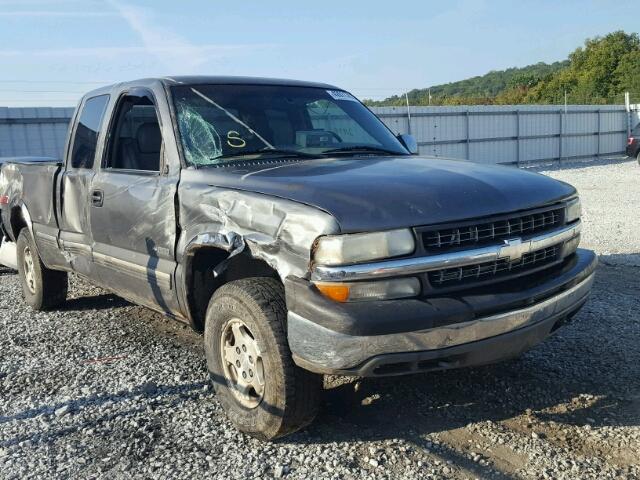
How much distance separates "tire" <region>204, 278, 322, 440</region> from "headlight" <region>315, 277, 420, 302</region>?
384 millimetres

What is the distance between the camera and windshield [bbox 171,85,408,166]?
396cm

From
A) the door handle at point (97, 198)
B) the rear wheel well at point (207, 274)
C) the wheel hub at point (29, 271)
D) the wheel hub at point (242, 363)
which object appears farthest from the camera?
the wheel hub at point (29, 271)

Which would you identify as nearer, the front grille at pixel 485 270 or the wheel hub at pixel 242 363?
the front grille at pixel 485 270

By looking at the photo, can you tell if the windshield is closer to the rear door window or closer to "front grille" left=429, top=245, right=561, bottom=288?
the rear door window

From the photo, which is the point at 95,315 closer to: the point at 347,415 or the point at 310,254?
the point at 347,415

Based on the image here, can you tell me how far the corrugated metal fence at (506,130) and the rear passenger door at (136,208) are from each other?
1158 cm

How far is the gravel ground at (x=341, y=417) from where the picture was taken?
308 centimetres

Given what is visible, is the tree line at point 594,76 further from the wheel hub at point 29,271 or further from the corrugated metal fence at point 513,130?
the wheel hub at point 29,271

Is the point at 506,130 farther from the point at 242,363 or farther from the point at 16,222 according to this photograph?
the point at 242,363

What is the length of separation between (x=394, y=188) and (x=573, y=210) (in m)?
1.26

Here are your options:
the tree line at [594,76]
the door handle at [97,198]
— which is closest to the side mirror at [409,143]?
the door handle at [97,198]

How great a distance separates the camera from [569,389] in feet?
12.6

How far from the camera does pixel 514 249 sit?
3080 mm

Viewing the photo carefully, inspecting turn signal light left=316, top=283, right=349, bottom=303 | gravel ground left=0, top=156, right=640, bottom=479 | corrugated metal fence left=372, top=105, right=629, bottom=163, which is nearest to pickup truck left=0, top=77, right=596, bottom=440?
turn signal light left=316, top=283, right=349, bottom=303
